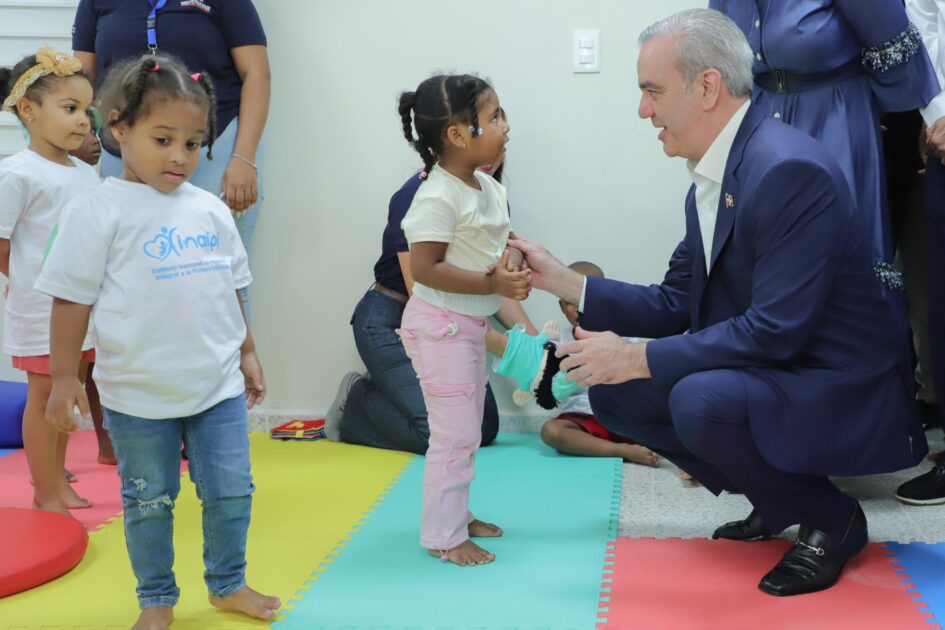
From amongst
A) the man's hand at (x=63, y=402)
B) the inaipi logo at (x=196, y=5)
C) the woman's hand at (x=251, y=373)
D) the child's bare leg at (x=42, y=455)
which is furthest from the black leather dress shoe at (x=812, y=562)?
the inaipi logo at (x=196, y=5)

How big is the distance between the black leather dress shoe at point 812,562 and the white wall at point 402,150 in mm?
1681

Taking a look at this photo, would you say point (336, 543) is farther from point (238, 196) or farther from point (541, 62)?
point (541, 62)

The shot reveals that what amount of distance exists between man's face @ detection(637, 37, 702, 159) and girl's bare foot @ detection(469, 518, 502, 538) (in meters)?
1.08

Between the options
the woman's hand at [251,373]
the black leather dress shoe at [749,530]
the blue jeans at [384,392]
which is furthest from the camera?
the blue jeans at [384,392]

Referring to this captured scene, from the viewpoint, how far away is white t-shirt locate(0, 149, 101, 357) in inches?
118

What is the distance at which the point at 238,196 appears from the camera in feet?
11.3

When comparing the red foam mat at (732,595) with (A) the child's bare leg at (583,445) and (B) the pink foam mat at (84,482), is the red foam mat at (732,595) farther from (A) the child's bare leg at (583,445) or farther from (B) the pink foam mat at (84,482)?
(B) the pink foam mat at (84,482)

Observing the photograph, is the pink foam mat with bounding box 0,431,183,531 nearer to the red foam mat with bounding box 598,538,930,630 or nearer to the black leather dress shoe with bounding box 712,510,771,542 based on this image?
the red foam mat with bounding box 598,538,930,630

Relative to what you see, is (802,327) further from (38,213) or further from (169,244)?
(38,213)

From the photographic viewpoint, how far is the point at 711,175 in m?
2.46

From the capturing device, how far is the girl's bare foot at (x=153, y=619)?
7.06 feet

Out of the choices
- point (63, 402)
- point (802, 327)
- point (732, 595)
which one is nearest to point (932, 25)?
point (802, 327)

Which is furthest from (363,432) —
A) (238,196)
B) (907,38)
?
(907,38)

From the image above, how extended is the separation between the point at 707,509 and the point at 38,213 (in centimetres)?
206
